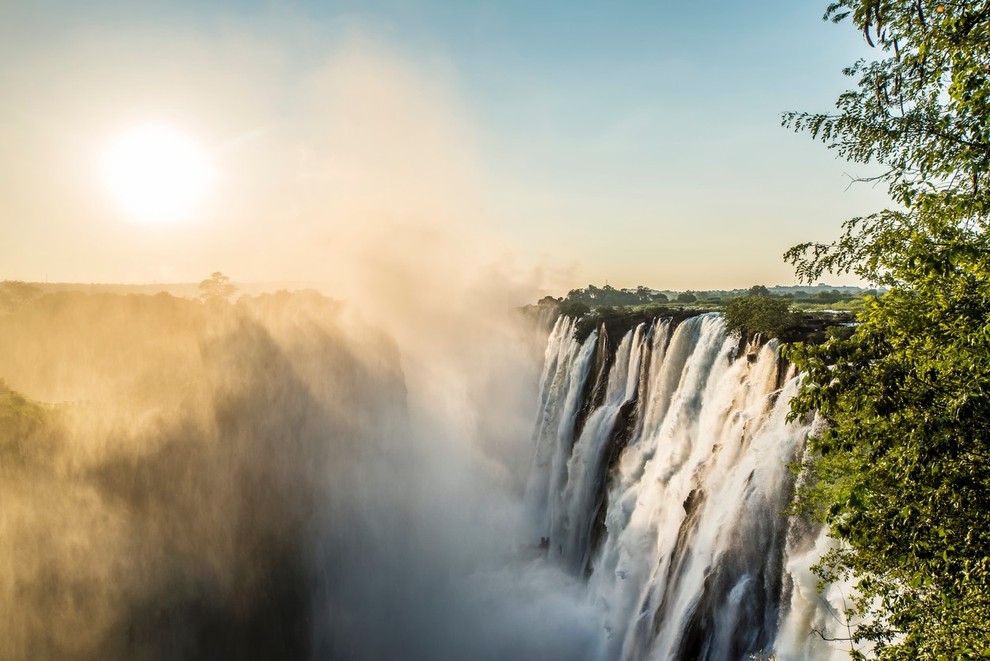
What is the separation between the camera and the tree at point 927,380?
17.3 feet

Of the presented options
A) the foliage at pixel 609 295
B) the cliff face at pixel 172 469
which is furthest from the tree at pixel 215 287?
the foliage at pixel 609 295

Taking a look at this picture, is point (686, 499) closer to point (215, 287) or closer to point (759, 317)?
point (759, 317)

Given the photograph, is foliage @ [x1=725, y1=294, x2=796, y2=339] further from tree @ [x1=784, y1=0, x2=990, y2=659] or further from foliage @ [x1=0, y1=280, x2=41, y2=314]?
foliage @ [x1=0, y1=280, x2=41, y2=314]

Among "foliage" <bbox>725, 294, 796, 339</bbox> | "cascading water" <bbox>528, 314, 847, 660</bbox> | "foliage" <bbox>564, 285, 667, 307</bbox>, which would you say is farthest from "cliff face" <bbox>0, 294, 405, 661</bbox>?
"foliage" <bbox>564, 285, 667, 307</bbox>

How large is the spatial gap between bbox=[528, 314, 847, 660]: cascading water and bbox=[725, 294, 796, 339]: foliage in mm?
601

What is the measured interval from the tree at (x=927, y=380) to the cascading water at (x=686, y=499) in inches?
181

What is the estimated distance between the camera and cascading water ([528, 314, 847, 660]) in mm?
12508

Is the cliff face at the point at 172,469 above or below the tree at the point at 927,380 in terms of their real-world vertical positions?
below

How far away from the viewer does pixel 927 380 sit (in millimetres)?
5629

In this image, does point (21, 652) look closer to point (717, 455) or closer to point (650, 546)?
point (650, 546)

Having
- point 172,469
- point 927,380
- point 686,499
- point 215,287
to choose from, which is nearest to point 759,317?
point 686,499

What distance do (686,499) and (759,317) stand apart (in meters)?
6.84

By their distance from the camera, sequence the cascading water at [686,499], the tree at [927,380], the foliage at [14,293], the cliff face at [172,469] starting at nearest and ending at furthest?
the tree at [927,380] → the cascading water at [686,499] → the cliff face at [172,469] → the foliage at [14,293]

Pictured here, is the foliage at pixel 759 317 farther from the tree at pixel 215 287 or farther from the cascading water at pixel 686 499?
the tree at pixel 215 287
